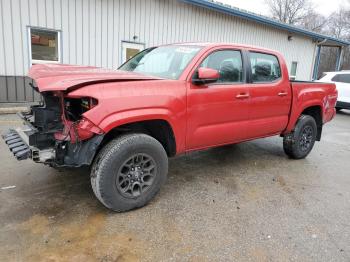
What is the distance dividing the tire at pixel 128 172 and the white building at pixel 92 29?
7307mm

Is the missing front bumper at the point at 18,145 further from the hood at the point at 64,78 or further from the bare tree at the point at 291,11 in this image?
the bare tree at the point at 291,11

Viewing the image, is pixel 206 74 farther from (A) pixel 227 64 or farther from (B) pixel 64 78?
(B) pixel 64 78

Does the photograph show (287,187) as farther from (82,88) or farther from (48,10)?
(48,10)

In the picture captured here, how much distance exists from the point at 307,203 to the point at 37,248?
3071 millimetres

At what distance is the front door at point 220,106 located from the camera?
384 centimetres

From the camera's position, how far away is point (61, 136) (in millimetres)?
3107

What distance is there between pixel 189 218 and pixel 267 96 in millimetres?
2327

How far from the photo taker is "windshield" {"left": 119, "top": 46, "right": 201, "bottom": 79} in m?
3.95

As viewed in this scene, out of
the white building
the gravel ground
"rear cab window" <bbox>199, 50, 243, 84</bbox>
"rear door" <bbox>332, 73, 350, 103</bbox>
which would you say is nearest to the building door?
the white building

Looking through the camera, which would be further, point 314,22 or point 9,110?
point 314,22

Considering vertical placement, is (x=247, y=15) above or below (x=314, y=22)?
below

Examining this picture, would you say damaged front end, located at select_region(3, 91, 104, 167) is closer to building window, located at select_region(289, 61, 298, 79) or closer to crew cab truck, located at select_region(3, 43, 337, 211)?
crew cab truck, located at select_region(3, 43, 337, 211)

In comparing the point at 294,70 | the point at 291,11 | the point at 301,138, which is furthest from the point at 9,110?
the point at 291,11

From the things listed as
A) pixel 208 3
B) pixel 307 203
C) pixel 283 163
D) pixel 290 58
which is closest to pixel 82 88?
pixel 307 203
